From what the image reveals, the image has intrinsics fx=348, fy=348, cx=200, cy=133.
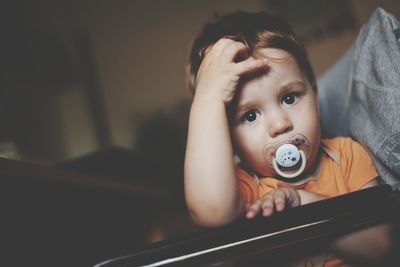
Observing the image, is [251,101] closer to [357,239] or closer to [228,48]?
[228,48]

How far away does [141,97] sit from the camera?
3326 millimetres

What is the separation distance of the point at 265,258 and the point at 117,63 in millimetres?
3198

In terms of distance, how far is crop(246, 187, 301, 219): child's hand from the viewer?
485 mm

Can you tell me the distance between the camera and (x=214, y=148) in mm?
542

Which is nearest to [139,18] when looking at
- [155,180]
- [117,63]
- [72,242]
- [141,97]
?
[117,63]

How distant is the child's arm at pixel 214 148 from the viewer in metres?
0.53

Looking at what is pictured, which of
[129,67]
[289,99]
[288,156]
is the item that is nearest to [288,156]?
[288,156]

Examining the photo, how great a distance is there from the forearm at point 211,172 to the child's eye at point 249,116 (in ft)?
0.22

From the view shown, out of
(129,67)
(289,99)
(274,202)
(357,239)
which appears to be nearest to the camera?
(357,239)

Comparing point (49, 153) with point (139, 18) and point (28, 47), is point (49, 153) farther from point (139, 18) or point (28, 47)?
point (139, 18)

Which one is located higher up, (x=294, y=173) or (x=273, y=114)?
(x=273, y=114)

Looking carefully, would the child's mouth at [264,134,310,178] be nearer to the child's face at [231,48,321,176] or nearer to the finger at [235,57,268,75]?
the child's face at [231,48,321,176]

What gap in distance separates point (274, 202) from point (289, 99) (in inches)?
7.9

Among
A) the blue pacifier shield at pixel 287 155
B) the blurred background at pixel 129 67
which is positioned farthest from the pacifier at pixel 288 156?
the blurred background at pixel 129 67
